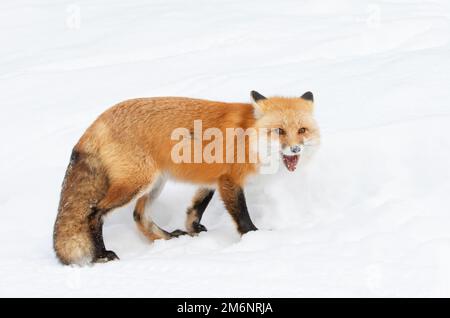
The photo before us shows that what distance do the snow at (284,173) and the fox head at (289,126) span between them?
1.78ft

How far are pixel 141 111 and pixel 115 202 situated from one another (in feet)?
2.58

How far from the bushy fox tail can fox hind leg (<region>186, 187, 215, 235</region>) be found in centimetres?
89

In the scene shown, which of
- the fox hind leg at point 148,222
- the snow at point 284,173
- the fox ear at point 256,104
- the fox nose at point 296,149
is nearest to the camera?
the snow at point 284,173

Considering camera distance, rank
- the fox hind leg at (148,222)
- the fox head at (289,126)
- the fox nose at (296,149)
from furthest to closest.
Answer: the fox hind leg at (148,222)
the fox head at (289,126)
the fox nose at (296,149)

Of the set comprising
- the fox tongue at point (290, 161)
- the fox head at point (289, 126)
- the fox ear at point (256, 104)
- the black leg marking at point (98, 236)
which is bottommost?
the black leg marking at point (98, 236)

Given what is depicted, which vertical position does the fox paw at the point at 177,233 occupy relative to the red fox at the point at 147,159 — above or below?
below

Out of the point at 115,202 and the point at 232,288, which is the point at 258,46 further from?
the point at 232,288

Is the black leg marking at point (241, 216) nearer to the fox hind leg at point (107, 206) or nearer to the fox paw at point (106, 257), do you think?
the fox hind leg at point (107, 206)

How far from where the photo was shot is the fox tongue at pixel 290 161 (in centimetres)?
488

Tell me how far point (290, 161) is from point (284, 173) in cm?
25

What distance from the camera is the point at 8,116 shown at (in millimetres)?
7875

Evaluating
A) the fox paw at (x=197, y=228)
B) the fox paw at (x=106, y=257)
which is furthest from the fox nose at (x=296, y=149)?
the fox paw at (x=106, y=257)

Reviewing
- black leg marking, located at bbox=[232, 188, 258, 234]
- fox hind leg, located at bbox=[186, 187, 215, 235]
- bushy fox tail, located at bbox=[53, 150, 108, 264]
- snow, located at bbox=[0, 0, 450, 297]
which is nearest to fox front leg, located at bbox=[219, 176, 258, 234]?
black leg marking, located at bbox=[232, 188, 258, 234]
